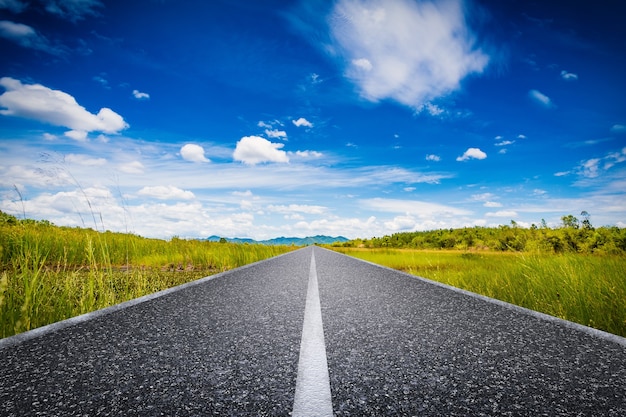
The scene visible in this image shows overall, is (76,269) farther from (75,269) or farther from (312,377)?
(312,377)

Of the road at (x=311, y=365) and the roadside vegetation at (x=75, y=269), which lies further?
the roadside vegetation at (x=75, y=269)

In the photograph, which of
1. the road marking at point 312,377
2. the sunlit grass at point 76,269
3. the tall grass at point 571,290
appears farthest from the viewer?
the tall grass at point 571,290

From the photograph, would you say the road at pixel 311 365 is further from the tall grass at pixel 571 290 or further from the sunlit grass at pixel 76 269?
the tall grass at pixel 571 290

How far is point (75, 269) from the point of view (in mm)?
6852

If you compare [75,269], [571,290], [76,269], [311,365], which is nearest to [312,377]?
[311,365]

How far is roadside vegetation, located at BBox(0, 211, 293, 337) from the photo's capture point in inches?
156

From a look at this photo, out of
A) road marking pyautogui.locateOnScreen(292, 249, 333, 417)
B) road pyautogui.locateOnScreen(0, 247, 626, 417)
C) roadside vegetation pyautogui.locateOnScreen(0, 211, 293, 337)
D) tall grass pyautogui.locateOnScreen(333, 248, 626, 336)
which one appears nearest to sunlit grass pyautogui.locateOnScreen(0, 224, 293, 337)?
roadside vegetation pyautogui.locateOnScreen(0, 211, 293, 337)

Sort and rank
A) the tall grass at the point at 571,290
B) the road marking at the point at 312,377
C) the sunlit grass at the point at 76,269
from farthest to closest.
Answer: the tall grass at the point at 571,290 → the sunlit grass at the point at 76,269 → the road marking at the point at 312,377

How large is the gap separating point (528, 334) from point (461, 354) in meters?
1.04

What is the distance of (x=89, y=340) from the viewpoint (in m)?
2.91

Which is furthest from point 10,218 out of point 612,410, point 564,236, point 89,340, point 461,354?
point 564,236

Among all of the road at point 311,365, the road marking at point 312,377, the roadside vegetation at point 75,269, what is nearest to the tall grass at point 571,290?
the road at point 311,365

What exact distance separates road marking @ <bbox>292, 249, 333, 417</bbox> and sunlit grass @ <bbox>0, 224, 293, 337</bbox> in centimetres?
254

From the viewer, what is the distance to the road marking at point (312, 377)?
1729 mm
